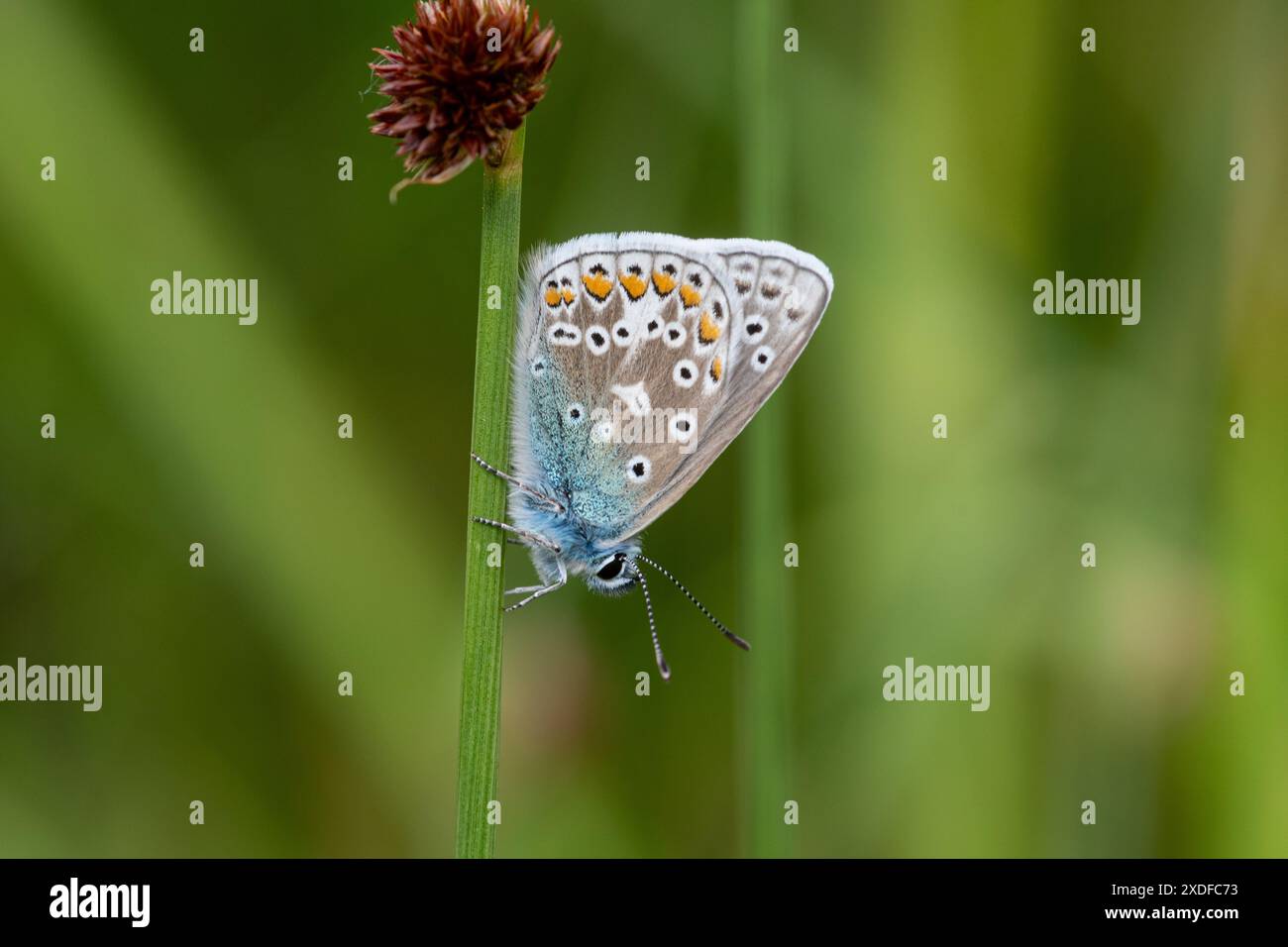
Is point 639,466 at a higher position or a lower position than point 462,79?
lower

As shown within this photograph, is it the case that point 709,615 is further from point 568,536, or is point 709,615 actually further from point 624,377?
point 624,377

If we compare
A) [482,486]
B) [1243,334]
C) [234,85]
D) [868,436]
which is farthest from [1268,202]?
[234,85]

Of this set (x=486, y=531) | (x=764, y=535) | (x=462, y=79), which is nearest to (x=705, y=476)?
(x=764, y=535)

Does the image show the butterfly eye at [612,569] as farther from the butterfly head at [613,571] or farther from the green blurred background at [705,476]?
the green blurred background at [705,476]

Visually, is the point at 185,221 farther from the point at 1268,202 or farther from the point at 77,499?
the point at 1268,202

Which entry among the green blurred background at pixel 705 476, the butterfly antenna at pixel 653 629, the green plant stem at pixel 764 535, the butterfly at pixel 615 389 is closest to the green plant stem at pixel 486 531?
the butterfly at pixel 615 389

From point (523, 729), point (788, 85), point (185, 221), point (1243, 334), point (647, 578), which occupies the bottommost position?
point (523, 729)

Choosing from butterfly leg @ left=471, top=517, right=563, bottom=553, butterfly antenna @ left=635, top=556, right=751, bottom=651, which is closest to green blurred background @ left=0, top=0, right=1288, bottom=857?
butterfly antenna @ left=635, top=556, right=751, bottom=651
